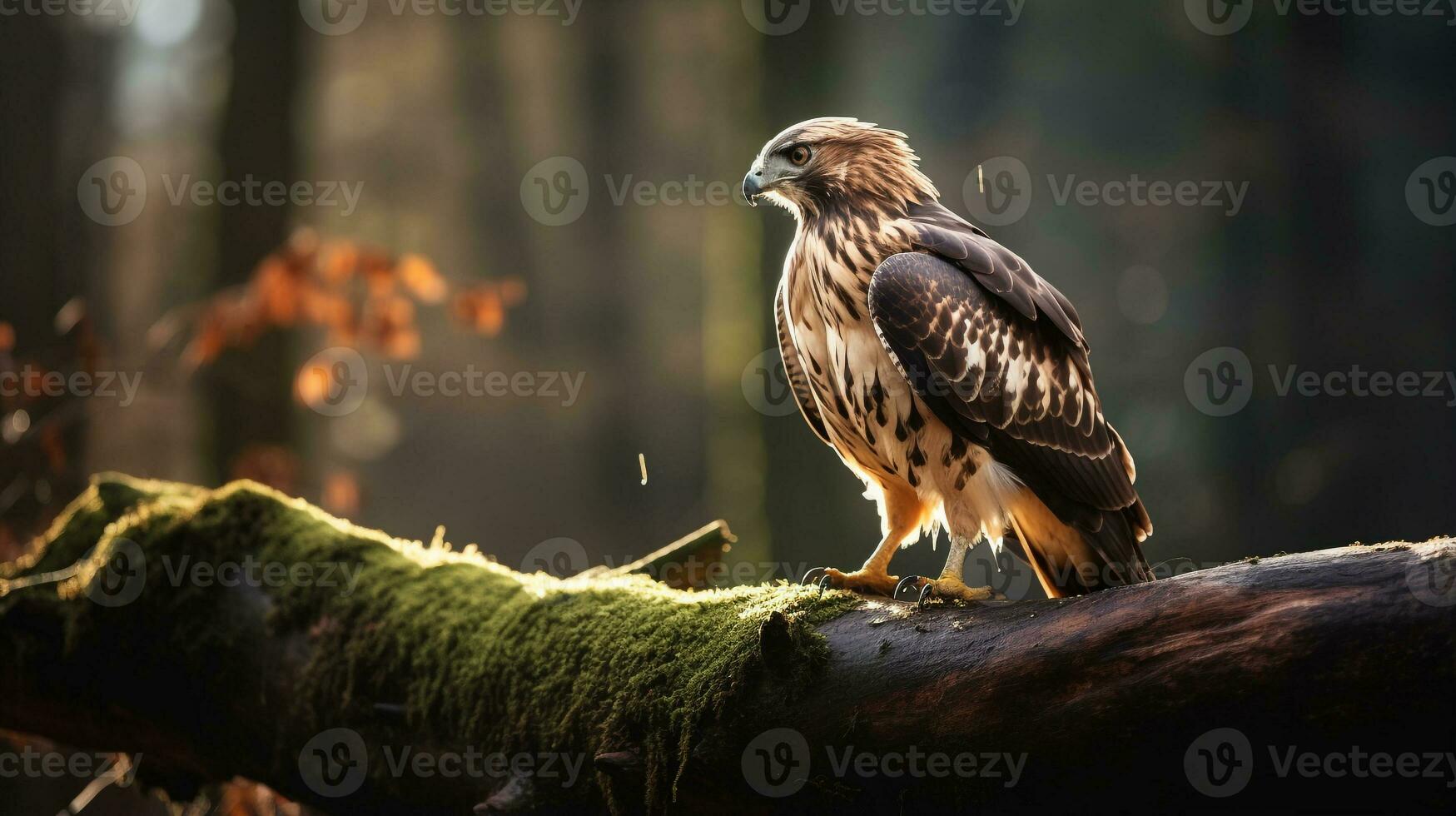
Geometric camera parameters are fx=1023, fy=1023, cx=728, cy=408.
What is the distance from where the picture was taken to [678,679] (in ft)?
10.1

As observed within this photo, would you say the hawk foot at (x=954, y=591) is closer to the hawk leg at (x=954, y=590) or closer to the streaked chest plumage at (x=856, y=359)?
the hawk leg at (x=954, y=590)

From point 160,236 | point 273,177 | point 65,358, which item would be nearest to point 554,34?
point 160,236

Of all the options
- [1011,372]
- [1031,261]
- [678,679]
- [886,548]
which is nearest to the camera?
[678,679]

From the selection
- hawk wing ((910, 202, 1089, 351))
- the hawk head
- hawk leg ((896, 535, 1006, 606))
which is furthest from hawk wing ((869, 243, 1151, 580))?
hawk leg ((896, 535, 1006, 606))

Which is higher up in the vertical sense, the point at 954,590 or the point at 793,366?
the point at 793,366

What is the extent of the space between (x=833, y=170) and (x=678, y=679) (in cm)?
225

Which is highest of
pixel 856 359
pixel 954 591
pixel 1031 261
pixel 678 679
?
pixel 1031 261

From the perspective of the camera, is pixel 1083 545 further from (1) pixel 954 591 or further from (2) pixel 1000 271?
(2) pixel 1000 271

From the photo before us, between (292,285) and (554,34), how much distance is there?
47.7 ft

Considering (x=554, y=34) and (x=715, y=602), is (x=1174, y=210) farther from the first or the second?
(x=554, y=34)

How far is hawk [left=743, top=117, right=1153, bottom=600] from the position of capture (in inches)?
145

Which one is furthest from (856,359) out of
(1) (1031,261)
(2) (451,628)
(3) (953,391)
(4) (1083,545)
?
(1) (1031,261)

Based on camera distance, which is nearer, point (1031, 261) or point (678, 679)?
point (678, 679)

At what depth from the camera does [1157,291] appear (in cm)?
738
